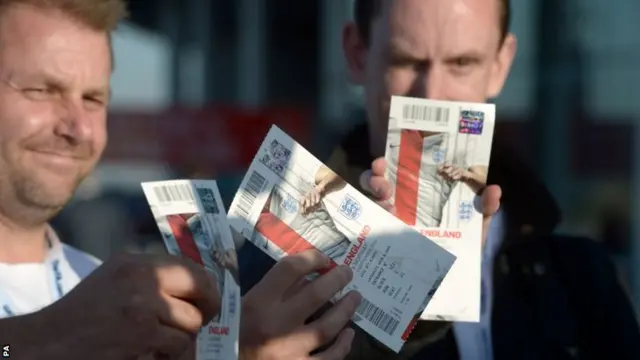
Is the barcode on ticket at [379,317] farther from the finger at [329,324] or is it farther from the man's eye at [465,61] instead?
the man's eye at [465,61]

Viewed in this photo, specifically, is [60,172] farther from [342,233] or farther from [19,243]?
[342,233]

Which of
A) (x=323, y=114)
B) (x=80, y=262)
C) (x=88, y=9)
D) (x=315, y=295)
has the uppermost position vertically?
(x=88, y=9)

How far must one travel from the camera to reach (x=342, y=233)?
5.40 ft

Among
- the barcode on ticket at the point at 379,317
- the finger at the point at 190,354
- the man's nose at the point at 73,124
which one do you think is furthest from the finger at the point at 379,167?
the man's nose at the point at 73,124

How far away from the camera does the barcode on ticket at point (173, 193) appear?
1484 millimetres

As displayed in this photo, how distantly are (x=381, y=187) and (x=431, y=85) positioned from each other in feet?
0.95

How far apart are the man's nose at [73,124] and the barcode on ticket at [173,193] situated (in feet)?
2.10

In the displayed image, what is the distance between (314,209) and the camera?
1651 mm

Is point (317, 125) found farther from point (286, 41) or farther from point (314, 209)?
point (314, 209)

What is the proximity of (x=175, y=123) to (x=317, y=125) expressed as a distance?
106 cm

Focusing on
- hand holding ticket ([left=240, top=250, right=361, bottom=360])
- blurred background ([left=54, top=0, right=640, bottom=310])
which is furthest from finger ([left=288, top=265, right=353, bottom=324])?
blurred background ([left=54, top=0, right=640, bottom=310])

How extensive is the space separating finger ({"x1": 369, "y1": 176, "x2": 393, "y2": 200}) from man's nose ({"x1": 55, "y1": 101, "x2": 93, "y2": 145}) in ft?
2.04

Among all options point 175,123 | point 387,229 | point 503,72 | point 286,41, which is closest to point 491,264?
point 503,72

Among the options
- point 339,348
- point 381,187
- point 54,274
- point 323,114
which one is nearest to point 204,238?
point 339,348
